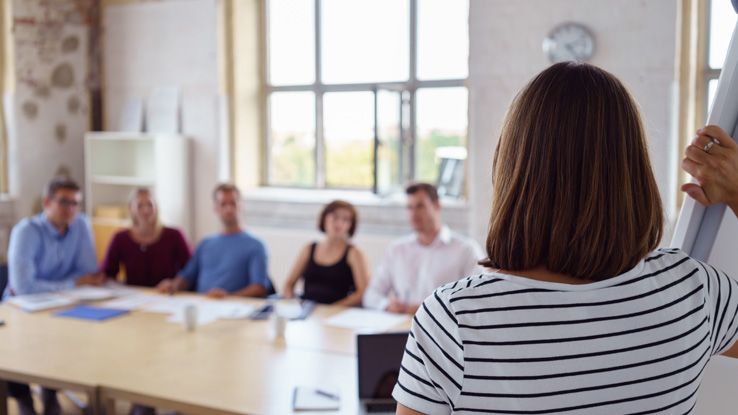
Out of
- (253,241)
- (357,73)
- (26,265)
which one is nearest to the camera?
(26,265)

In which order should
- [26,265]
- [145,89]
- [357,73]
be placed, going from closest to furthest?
1. [26,265]
2. [357,73]
3. [145,89]

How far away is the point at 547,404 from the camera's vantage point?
881 millimetres

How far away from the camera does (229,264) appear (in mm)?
4406

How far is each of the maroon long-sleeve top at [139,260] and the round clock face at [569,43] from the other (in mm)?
2887

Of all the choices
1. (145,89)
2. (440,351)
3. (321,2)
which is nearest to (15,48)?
(145,89)

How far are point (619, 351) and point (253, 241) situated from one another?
3.72 metres

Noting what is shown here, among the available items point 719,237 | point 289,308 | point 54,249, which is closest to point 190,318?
point 289,308

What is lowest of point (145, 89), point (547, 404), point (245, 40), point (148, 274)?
point (148, 274)

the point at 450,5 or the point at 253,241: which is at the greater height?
the point at 450,5

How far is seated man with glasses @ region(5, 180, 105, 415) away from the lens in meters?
4.14

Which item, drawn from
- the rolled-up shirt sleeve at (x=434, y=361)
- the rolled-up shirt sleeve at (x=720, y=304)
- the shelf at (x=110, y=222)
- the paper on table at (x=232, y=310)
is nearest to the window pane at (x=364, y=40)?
the shelf at (x=110, y=222)

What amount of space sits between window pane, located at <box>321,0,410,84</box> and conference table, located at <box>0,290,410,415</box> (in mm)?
3039

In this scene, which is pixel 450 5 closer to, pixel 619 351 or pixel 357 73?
pixel 357 73

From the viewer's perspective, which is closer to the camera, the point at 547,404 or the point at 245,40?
the point at 547,404
